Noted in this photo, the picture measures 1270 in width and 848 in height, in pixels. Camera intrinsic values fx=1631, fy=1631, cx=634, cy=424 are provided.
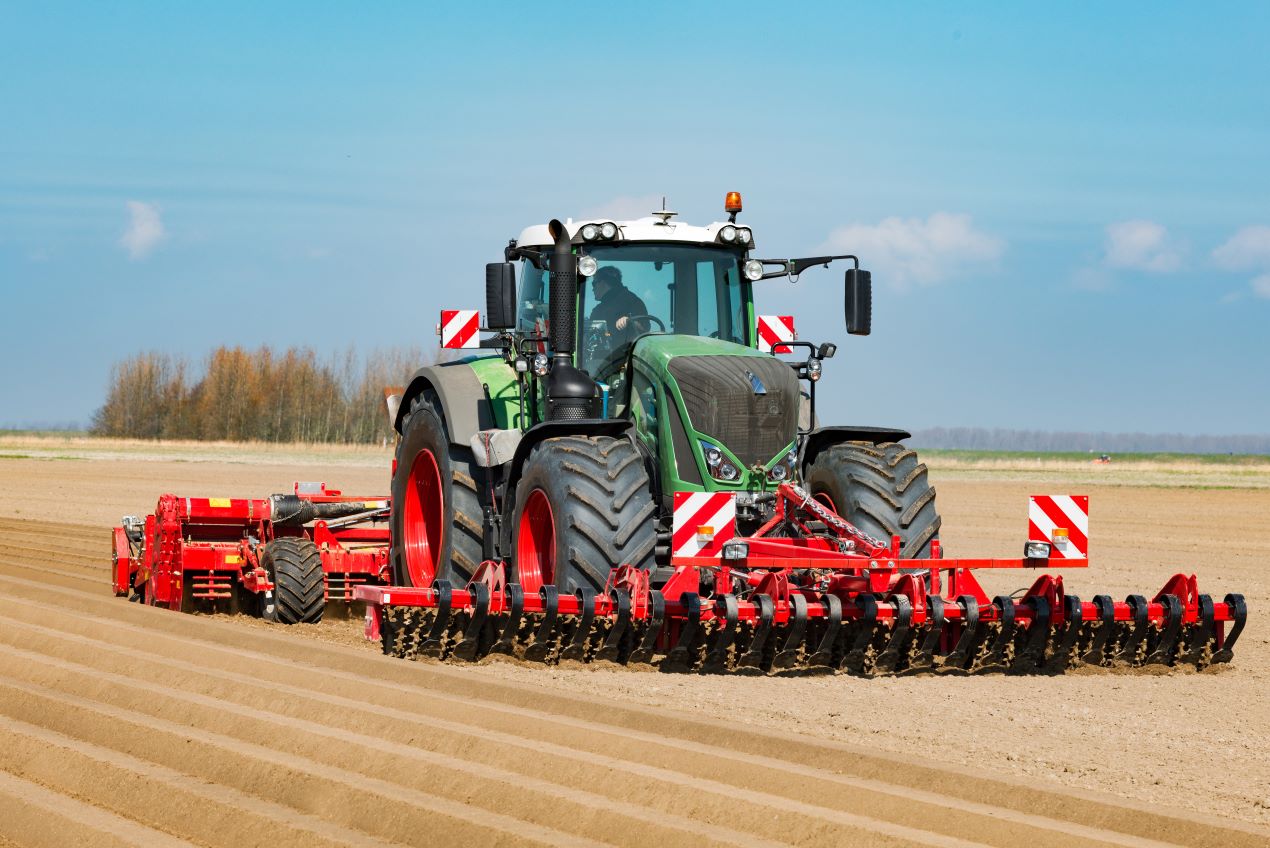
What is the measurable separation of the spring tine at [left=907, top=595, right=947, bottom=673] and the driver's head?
2.68 metres

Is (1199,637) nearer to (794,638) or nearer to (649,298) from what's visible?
(794,638)

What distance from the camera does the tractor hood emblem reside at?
29.6ft

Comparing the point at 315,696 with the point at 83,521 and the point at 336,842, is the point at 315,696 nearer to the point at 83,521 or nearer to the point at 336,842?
the point at 336,842

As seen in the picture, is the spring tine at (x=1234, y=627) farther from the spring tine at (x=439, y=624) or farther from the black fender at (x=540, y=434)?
the spring tine at (x=439, y=624)

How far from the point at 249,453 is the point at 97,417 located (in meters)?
34.1

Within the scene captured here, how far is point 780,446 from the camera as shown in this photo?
30.0 feet

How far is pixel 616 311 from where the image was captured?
9680 millimetres

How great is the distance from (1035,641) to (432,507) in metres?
4.34

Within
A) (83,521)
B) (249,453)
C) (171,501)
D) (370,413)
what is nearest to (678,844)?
(171,501)

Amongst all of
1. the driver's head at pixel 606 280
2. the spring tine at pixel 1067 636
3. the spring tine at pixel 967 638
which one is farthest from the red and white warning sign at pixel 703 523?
the spring tine at pixel 1067 636

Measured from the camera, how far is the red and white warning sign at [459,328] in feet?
34.8

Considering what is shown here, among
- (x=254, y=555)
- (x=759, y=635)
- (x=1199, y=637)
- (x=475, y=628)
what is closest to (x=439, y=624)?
(x=475, y=628)

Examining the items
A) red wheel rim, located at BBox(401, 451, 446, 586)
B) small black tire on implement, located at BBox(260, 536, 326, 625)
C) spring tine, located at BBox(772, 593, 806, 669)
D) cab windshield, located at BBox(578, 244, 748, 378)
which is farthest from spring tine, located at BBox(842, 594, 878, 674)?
small black tire on implement, located at BBox(260, 536, 326, 625)

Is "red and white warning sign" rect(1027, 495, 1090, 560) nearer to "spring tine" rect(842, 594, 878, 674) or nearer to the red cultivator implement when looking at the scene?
"spring tine" rect(842, 594, 878, 674)
